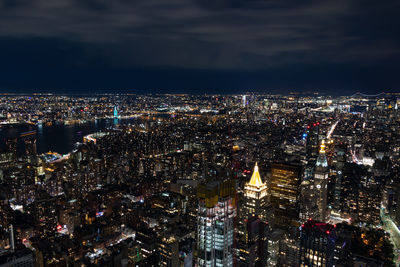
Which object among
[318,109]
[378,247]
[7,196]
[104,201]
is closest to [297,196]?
[378,247]

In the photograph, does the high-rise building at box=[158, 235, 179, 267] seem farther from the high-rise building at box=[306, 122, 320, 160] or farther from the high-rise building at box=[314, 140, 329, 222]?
the high-rise building at box=[306, 122, 320, 160]

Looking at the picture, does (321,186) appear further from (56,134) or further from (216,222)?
(56,134)

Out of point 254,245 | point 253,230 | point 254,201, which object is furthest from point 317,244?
point 254,201

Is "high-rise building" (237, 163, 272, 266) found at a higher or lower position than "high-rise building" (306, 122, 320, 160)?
lower

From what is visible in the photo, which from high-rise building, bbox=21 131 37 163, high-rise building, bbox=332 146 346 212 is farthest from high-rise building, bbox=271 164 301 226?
high-rise building, bbox=21 131 37 163

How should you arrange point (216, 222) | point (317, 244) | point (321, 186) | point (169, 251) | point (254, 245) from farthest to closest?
point (321, 186) → point (254, 245) → point (169, 251) → point (317, 244) → point (216, 222)

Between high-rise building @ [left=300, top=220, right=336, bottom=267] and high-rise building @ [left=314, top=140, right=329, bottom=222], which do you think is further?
high-rise building @ [left=314, top=140, right=329, bottom=222]
